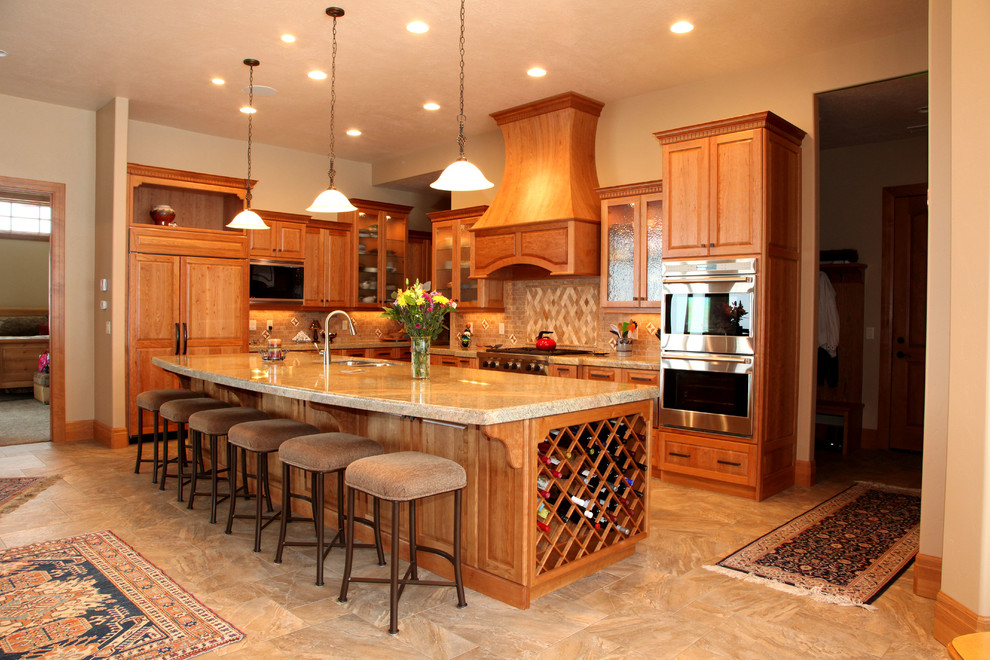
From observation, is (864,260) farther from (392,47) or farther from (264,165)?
(264,165)

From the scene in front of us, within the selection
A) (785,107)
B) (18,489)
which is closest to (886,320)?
(785,107)

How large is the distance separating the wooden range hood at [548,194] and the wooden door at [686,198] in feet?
3.03

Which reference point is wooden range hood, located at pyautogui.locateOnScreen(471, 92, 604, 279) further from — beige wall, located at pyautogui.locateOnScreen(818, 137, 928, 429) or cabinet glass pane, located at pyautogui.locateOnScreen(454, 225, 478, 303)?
beige wall, located at pyautogui.locateOnScreen(818, 137, 928, 429)

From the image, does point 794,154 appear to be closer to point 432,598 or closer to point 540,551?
point 540,551

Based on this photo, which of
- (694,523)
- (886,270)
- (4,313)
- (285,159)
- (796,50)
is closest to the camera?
(694,523)

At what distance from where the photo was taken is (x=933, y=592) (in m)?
2.99

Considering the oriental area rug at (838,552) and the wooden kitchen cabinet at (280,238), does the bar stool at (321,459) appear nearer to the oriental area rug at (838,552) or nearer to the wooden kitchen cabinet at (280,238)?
→ the oriental area rug at (838,552)

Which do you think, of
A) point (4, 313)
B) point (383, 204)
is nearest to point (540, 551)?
point (383, 204)

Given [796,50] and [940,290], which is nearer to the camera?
[940,290]

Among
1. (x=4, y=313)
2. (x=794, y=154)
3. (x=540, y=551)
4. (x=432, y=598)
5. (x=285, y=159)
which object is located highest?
(x=285, y=159)

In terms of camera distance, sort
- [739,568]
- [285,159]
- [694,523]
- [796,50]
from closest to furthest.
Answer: [739,568]
[694,523]
[796,50]
[285,159]

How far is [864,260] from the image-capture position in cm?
666

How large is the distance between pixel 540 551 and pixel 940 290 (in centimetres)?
209

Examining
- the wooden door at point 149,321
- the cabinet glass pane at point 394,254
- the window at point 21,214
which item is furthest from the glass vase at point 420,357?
the window at point 21,214
